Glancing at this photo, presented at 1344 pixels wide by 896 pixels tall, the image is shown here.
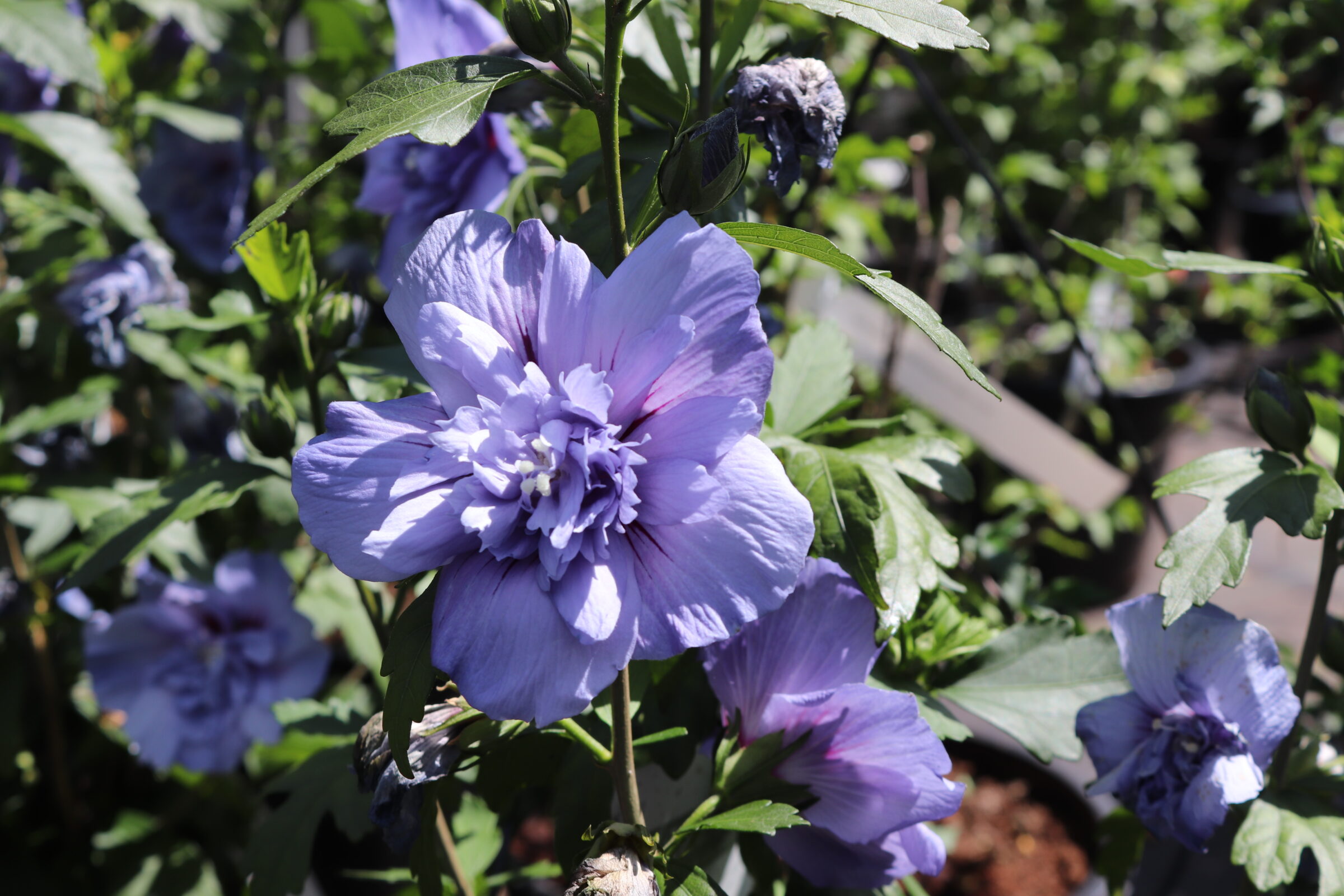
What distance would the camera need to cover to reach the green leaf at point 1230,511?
622 mm

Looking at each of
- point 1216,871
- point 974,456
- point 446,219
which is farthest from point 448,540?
point 1216,871

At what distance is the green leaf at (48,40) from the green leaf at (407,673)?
0.99 m

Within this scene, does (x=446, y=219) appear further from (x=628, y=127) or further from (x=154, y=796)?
(x=154, y=796)

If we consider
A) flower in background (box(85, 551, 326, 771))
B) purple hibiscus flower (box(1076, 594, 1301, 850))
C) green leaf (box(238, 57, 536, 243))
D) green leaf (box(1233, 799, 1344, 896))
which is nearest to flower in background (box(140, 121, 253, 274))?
flower in background (box(85, 551, 326, 771))

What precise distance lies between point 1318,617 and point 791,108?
521 millimetres

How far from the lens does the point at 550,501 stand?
1.46 ft

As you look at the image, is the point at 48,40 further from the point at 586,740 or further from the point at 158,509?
the point at 586,740

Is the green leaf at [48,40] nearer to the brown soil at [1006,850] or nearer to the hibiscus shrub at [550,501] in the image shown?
the hibiscus shrub at [550,501]

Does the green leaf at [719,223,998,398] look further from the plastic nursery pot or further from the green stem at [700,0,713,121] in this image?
the plastic nursery pot

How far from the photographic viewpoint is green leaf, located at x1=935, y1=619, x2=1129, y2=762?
2.43ft

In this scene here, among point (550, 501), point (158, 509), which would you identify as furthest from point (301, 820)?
point (550, 501)

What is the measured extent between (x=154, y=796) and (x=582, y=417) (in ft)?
4.55

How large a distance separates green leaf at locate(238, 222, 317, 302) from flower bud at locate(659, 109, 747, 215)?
0.36 m

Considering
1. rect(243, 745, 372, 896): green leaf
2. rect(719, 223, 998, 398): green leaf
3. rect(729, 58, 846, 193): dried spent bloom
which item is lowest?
rect(243, 745, 372, 896): green leaf
